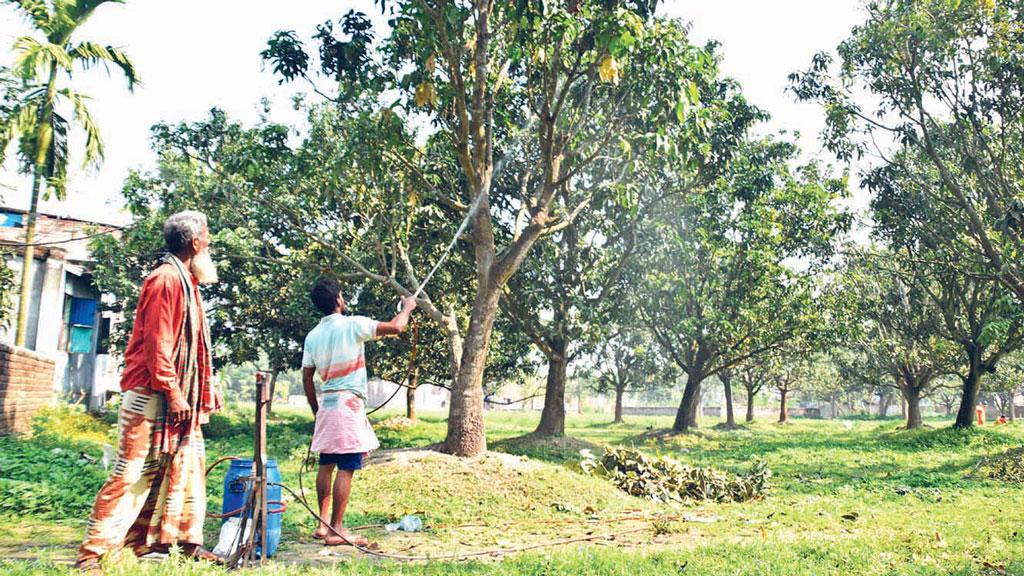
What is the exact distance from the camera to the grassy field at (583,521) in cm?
564

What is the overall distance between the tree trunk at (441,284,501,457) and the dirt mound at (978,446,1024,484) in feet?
34.5

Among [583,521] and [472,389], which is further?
[472,389]

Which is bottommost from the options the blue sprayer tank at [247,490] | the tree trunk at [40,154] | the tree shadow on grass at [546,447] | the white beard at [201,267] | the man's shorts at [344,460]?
the tree shadow on grass at [546,447]

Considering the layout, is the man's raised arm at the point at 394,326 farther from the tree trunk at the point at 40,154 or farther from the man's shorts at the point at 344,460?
the tree trunk at the point at 40,154

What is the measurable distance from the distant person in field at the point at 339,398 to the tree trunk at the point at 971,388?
82.8 ft

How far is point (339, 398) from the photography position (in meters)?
6.21

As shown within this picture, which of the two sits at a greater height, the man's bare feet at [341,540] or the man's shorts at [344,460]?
the man's shorts at [344,460]

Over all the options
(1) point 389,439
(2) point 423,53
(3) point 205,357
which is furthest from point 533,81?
(1) point 389,439

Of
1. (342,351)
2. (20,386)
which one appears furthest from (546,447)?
(342,351)

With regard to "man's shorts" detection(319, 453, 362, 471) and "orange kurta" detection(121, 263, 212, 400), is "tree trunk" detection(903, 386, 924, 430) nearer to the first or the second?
"man's shorts" detection(319, 453, 362, 471)

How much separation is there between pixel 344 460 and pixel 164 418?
1.80m

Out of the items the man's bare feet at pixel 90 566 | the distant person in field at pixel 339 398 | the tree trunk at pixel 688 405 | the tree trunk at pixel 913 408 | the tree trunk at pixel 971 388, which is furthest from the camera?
the tree trunk at pixel 913 408

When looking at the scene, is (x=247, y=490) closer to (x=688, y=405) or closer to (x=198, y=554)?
(x=198, y=554)

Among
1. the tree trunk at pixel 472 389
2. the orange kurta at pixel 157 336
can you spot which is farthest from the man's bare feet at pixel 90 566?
the tree trunk at pixel 472 389
